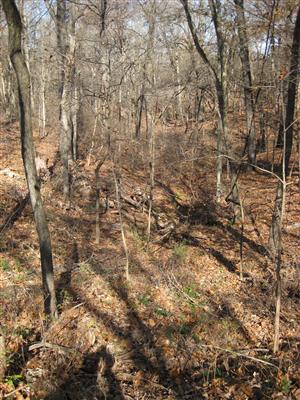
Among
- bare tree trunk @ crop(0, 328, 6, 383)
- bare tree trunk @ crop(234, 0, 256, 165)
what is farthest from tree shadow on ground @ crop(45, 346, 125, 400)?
bare tree trunk @ crop(234, 0, 256, 165)

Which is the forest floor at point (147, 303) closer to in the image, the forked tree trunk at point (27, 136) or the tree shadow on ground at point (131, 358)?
the tree shadow on ground at point (131, 358)

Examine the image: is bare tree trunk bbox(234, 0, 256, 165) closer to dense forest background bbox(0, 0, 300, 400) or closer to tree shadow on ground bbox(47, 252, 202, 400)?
dense forest background bbox(0, 0, 300, 400)

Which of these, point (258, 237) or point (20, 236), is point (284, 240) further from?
point (20, 236)

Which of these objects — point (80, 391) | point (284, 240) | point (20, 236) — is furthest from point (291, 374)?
point (20, 236)

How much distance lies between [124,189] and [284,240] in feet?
18.4

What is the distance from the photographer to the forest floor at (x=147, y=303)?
5.52 meters

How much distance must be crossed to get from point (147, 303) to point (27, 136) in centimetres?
395

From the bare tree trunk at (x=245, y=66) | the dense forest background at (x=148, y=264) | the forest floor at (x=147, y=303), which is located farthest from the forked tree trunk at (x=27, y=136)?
the bare tree trunk at (x=245, y=66)

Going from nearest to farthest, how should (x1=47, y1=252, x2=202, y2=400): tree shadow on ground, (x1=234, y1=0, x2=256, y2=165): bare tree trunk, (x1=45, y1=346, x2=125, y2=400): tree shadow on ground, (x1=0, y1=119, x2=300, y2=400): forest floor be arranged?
1. (x1=45, y1=346, x2=125, y2=400): tree shadow on ground
2. (x1=47, y1=252, x2=202, y2=400): tree shadow on ground
3. (x1=0, y1=119, x2=300, y2=400): forest floor
4. (x1=234, y1=0, x2=256, y2=165): bare tree trunk

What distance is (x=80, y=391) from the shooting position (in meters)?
5.26

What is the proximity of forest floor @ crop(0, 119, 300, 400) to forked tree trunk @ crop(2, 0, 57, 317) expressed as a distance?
0.47 m

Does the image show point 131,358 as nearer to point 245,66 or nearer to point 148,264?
point 148,264

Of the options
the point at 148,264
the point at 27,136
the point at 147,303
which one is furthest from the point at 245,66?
the point at 27,136

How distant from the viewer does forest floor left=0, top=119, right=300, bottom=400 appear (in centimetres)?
552
